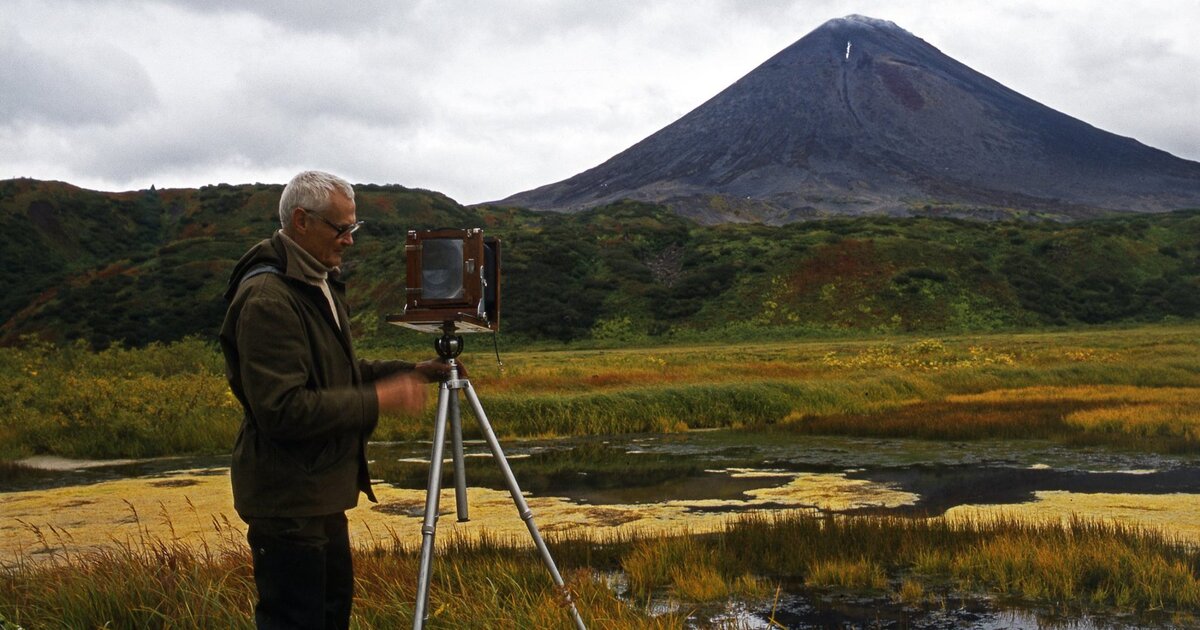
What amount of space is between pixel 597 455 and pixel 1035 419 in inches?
313

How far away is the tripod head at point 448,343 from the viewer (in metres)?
4.08

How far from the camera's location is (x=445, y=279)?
4074 mm

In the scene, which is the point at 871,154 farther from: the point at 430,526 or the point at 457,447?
the point at 430,526

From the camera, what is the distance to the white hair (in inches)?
143

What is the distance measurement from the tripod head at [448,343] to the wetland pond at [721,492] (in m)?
2.83

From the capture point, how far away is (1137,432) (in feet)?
55.1

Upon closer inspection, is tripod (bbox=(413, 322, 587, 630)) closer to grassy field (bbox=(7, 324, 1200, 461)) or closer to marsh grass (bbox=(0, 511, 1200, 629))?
marsh grass (bbox=(0, 511, 1200, 629))

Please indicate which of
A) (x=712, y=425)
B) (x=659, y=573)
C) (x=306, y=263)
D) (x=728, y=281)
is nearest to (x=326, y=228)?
(x=306, y=263)

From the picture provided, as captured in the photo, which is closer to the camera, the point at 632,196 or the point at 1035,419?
the point at 1035,419

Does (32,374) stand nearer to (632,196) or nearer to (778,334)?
(778,334)

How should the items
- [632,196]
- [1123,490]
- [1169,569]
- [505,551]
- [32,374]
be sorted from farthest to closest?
[632,196] → [32,374] → [1123,490] → [505,551] → [1169,569]

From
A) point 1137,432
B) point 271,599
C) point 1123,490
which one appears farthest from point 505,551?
point 1137,432

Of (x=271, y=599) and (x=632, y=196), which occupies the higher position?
(x=632, y=196)

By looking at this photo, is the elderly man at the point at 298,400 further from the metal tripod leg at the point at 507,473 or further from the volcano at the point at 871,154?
the volcano at the point at 871,154
